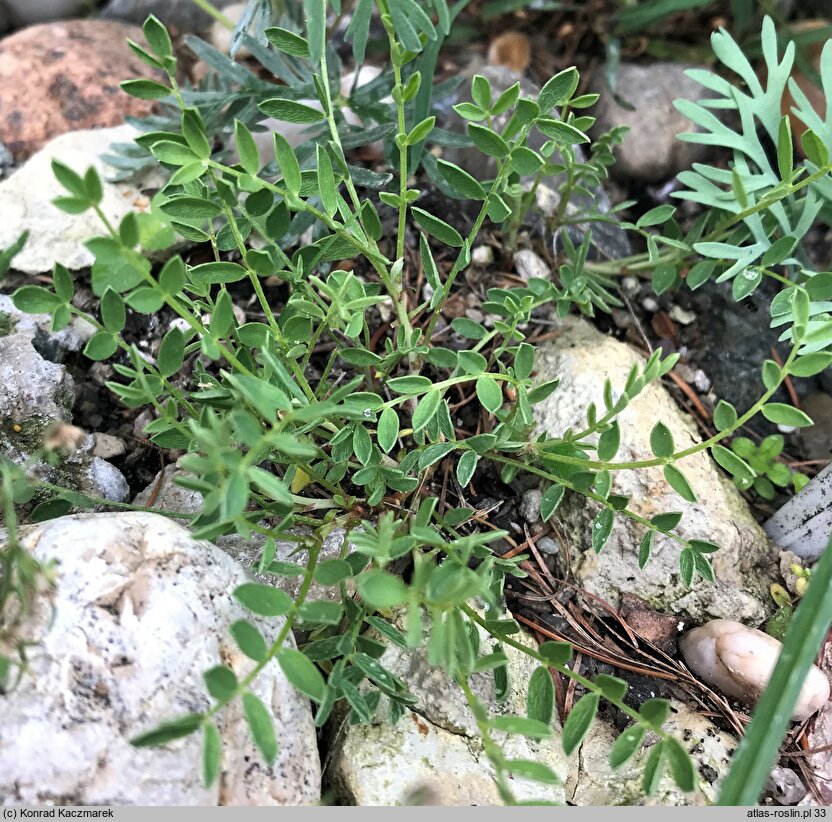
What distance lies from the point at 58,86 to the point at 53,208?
525mm

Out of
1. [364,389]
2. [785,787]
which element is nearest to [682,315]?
[364,389]

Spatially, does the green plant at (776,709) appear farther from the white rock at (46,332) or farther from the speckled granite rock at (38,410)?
the white rock at (46,332)

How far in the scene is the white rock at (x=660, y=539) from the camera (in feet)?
5.28

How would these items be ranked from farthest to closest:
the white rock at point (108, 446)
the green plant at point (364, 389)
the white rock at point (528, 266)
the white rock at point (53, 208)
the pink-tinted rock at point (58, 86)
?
the pink-tinted rock at point (58, 86) < the white rock at point (528, 266) < the white rock at point (53, 208) < the white rock at point (108, 446) < the green plant at point (364, 389)

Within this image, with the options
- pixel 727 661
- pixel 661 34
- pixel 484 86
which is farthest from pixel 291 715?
pixel 661 34

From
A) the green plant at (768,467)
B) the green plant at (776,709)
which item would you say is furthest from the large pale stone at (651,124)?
the green plant at (776,709)

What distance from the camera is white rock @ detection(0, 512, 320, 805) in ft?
3.56

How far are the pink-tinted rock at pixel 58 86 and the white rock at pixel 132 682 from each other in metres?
1.41

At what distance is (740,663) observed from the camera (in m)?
1.46

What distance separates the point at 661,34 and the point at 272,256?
1.93 meters

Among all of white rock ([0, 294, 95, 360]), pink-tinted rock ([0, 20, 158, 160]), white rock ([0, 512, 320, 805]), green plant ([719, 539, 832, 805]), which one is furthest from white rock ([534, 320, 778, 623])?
pink-tinted rock ([0, 20, 158, 160])

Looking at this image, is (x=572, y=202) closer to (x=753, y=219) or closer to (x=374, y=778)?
(x=753, y=219)

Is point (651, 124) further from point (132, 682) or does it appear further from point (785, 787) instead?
point (132, 682)

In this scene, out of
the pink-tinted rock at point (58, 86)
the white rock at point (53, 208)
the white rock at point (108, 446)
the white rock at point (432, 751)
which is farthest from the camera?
the pink-tinted rock at point (58, 86)
